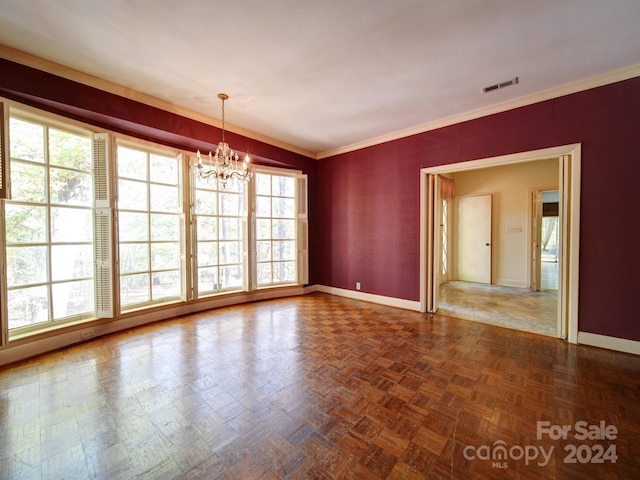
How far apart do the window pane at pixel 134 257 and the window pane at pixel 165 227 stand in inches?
8.9

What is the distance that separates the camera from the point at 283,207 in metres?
5.30

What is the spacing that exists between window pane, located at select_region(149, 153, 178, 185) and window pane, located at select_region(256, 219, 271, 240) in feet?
5.16

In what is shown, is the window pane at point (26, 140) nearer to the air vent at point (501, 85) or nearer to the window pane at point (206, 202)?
the window pane at point (206, 202)

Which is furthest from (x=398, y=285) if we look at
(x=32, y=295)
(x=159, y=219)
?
(x=32, y=295)

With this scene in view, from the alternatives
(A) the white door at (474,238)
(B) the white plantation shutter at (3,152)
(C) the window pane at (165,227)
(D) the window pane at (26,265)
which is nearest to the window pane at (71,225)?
(D) the window pane at (26,265)

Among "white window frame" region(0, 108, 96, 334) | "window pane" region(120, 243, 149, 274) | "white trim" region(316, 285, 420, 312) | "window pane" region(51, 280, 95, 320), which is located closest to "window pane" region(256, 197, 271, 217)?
"window pane" region(120, 243, 149, 274)

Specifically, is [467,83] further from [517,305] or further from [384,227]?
[517,305]

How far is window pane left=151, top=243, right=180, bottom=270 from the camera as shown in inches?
150

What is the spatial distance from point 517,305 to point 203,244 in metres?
5.60

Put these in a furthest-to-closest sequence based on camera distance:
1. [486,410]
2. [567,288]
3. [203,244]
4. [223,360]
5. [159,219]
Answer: [203,244], [159,219], [567,288], [223,360], [486,410]

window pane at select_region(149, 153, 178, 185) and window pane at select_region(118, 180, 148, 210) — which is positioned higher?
window pane at select_region(149, 153, 178, 185)

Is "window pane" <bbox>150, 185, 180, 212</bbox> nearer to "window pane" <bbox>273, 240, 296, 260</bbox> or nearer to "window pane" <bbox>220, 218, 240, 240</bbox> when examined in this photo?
"window pane" <bbox>220, 218, 240, 240</bbox>

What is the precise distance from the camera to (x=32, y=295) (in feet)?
9.14

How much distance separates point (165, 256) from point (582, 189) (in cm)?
563
